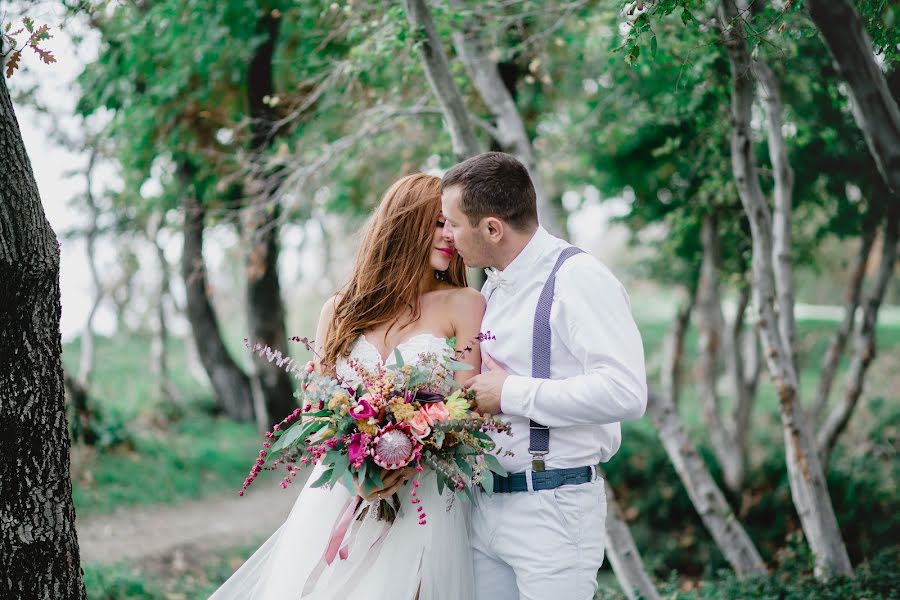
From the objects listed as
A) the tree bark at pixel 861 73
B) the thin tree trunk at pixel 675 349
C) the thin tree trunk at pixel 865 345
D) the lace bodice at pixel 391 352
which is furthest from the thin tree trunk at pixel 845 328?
the lace bodice at pixel 391 352

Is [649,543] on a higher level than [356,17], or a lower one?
lower

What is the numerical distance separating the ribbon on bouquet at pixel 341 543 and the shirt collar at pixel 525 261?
101 centimetres

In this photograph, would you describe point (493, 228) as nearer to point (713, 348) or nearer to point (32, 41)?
point (32, 41)

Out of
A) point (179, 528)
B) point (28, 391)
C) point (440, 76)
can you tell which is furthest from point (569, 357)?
point (179, 528)

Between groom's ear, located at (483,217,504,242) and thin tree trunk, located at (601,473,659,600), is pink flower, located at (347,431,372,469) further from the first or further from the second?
thin tree trunk, located at (601,473,659,600)

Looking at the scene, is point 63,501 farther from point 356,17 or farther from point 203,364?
point 203,364

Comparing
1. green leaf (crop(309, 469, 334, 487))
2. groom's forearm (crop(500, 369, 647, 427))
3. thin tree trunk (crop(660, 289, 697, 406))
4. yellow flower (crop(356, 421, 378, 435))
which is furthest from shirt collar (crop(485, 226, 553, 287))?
thin tree trunk (crop(660, 289, 697, 406))

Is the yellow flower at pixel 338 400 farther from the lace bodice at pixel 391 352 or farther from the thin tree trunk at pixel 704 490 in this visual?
the thin tree trunk at pixel 704 490

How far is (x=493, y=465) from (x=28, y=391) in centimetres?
169

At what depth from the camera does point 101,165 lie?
1172 centimetres

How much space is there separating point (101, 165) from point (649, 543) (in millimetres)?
9275

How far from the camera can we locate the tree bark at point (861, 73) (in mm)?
2713

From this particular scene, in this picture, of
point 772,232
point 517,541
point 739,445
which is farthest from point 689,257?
point 517,541

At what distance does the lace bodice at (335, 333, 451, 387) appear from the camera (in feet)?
9.62
